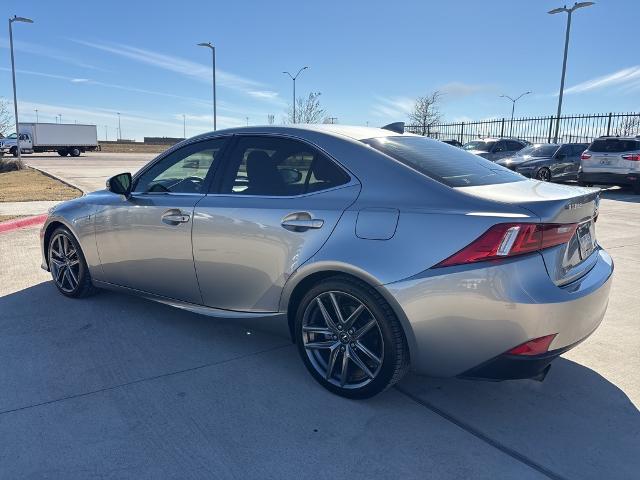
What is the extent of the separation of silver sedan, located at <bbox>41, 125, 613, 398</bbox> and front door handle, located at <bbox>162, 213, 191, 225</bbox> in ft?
0.05

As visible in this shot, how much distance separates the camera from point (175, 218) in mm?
3758

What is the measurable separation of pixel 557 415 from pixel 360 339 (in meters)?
1.19

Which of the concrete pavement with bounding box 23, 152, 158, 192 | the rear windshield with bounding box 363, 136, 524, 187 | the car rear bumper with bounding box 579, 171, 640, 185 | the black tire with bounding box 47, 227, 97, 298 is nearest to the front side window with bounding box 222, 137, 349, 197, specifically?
the rear windshield with bounding box 363, 136, 524, 187

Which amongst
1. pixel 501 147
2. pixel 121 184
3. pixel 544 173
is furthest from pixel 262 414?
pixel 501 147

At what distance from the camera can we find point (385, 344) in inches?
111

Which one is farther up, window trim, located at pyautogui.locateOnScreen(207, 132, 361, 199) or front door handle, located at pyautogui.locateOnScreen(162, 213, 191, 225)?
window trim, located at pyautogui.locateOnScreen(207, 132, 361, 199)

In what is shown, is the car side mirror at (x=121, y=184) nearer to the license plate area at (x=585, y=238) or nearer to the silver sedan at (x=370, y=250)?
the silver sedan at (x=370, y=250)

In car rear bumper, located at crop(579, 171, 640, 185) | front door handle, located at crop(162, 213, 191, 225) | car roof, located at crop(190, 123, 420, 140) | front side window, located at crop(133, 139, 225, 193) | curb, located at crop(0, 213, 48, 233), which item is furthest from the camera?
car rear bumper, located at crop(579, 171, 640, 185)

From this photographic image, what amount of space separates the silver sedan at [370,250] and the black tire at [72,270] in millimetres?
691

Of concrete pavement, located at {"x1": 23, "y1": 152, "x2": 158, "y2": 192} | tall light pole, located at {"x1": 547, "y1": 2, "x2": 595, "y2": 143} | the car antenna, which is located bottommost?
concrete pavement, located at {"x1": 23, "y1": 152, "x2": 158, "y2": 192}

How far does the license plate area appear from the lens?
295 centimetres

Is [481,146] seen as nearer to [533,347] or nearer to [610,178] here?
[610,178]

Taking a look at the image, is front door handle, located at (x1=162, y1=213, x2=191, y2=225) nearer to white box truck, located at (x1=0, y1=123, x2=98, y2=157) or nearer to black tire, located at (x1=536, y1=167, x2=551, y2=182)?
black tire, located at (x1=536, y1=167, x2=551, y2=182)

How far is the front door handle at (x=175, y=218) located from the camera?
3705mm
